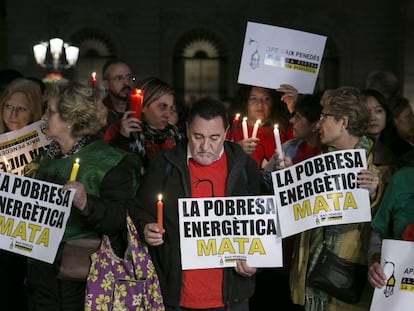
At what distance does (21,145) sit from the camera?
195 inches

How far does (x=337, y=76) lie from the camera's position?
19266 mm

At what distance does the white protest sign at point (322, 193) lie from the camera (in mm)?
3893

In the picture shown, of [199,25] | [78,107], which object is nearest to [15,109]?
[78,107]

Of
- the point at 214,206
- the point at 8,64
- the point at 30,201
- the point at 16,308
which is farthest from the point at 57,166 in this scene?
the point at 8,64

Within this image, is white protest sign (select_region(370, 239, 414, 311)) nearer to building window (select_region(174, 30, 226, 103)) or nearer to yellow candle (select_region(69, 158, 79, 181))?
yellow candle (select_region(69, 158, 79, 181))

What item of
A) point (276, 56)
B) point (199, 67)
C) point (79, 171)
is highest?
point (199, 67)

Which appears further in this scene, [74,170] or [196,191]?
[196,191]

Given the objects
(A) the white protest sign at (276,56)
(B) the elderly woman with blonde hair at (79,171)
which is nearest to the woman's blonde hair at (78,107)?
(B) the elderly woman with blonde hair at (79,171)

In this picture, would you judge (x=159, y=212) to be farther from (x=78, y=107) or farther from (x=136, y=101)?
(x=136, y=101)

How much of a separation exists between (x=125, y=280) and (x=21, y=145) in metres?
1.58

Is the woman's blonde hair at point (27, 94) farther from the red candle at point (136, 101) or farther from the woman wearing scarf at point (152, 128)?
the red candle at point (136, 101)

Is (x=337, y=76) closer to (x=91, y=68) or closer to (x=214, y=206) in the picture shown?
(x=91, y=68)

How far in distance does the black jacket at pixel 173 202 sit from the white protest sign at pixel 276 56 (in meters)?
1.73

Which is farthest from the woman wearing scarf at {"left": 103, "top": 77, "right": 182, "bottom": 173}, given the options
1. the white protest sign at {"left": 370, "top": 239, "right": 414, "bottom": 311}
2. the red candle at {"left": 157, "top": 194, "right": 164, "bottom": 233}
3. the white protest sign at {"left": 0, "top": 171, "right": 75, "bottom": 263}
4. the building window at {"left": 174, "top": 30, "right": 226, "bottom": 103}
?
the building window at {"left": 174, "top": 30, "right": 226, "bottom": 103}
